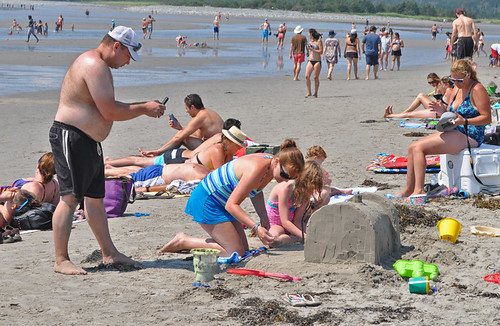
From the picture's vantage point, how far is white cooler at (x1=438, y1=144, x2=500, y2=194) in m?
7.30

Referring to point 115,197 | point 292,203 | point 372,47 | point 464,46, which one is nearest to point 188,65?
point 372,47

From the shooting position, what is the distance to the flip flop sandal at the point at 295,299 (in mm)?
4438

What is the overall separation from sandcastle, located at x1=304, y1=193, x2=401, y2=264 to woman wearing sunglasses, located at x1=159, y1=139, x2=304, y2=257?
14.5 inches

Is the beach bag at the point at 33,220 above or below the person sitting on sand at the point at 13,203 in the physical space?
below

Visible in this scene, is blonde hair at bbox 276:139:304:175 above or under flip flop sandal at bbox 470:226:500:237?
above

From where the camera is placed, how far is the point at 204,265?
489cm

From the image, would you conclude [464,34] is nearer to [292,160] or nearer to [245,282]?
[292,160]

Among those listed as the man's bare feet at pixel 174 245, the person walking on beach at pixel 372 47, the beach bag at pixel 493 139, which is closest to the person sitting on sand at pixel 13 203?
the man's bare feet at pixel 174 245

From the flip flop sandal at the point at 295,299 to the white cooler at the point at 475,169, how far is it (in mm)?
3437

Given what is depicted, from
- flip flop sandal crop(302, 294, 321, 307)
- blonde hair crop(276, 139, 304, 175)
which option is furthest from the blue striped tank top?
flip flop sandal crop(302, 294, 321, 307)

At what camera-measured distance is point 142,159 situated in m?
9.24

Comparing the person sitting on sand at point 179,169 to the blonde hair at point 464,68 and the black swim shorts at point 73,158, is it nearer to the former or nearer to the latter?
the blonde hair at point 464,68

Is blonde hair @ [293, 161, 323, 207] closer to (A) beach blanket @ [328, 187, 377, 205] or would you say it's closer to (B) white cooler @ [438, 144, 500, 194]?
(A) beach blanket @ [328, 187, 377, 205]

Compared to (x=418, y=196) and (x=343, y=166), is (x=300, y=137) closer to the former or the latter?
(x=343, y=166)
